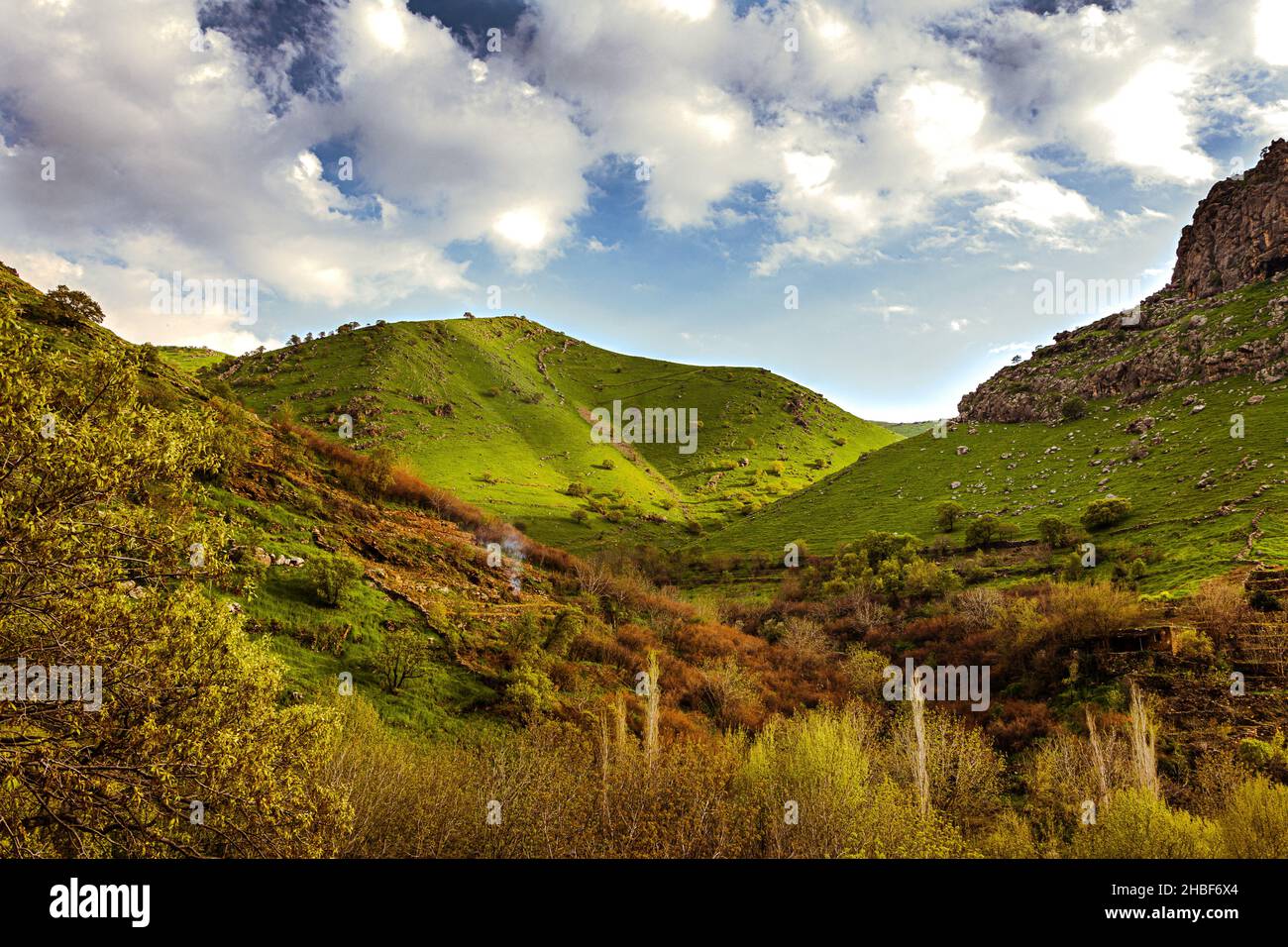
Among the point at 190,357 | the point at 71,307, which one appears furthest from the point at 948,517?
the point at 190,357

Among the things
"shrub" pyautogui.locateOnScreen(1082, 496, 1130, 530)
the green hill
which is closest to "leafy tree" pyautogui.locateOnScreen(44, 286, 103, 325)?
the green hill

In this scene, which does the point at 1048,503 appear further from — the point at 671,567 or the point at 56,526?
the point at 56,526

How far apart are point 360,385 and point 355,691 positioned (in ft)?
390

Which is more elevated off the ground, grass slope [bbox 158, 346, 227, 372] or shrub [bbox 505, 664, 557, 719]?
grass slope [bbox 158, 346, 227, 372]

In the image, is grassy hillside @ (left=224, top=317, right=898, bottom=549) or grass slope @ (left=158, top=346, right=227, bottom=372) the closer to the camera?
grassy hillside @ (left=224, top=317, right=898, bottom=549)

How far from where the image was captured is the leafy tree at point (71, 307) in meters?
31.4

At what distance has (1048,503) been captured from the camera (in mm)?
77875

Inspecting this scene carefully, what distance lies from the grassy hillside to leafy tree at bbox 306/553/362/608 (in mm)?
63358

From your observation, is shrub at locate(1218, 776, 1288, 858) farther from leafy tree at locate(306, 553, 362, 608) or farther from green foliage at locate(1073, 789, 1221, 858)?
leafy tree at locate(306, 553, 362, 608)

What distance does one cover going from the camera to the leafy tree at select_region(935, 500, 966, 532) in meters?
82.1

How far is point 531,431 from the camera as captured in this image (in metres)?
144

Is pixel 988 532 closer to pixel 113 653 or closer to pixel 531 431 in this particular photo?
pixel 113 653

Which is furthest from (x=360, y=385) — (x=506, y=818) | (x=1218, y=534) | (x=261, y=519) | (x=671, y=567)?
(x=1218, y=534)

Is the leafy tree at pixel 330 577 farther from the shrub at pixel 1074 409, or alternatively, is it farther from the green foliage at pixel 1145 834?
the shrub at pixel 1074 409
